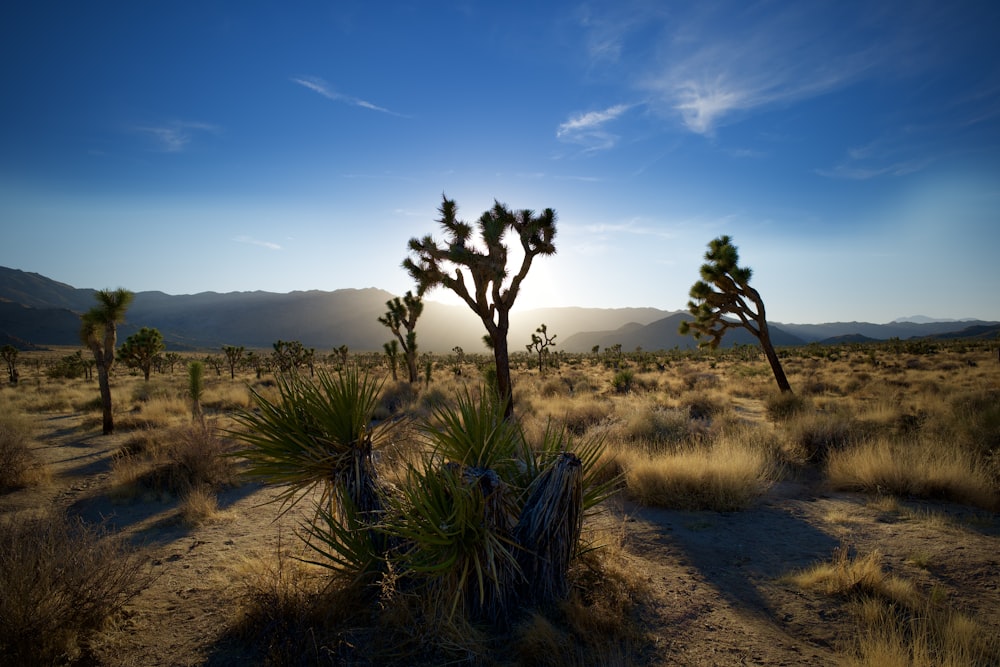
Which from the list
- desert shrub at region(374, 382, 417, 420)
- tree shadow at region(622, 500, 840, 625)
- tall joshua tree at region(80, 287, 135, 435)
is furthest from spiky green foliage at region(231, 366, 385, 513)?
tall joshua tree at region(80, 287, 135, 435)

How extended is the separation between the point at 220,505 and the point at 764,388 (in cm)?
1836

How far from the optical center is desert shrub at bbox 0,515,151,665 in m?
2.95

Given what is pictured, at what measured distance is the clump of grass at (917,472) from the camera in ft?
19.3

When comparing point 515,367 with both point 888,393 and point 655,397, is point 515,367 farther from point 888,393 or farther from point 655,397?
point 888,393

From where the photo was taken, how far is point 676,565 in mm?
4684

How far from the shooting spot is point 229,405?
17078 mm

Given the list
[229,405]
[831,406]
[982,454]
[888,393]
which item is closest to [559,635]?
[982,454]

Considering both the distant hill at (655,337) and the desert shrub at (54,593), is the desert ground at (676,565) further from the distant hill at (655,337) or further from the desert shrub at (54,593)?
the distant hill at (655,337)

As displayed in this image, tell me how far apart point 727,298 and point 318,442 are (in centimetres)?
1563

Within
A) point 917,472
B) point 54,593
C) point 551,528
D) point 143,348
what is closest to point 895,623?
point 551,528

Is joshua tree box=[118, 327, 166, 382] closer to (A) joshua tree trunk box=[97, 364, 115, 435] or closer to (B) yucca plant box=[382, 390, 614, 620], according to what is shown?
(A) joshua tree trunk box=[97, 364, 115, 435]

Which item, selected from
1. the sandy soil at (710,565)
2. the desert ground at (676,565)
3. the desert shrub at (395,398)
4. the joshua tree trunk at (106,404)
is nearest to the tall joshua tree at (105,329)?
the joshua tree trunk at (106,404)

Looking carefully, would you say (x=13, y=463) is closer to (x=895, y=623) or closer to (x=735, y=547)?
(x=735, y=547)

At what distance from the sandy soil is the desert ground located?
0.02m
